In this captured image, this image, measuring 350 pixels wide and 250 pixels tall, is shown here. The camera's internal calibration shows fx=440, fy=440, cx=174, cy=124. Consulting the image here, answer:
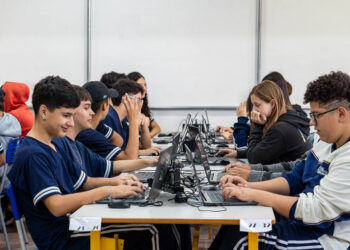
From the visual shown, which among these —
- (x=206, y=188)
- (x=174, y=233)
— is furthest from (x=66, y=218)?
(x=206, y=188)

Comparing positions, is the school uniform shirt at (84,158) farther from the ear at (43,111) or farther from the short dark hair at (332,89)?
A: the short dark hair at (332,89)

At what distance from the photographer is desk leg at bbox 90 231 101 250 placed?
5.16ft

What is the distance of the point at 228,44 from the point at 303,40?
3.17ft

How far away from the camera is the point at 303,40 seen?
5.68 m

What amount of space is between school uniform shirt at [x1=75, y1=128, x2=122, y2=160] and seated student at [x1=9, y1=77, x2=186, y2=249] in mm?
888

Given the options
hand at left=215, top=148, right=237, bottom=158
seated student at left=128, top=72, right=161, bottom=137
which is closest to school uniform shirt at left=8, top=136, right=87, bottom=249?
hand at left=215, top=148, right=237, bottom=158

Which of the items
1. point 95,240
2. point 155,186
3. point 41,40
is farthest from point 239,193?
point 41,40

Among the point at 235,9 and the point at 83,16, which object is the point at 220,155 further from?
the point at 83,16

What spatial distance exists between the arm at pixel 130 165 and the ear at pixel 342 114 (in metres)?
1.28

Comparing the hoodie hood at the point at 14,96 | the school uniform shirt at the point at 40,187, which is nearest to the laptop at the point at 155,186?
the school uniform shirt at the point at 40,187

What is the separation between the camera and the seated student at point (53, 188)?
168cm

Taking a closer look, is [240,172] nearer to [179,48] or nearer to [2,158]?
[2,158]

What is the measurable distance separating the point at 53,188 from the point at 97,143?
116cm

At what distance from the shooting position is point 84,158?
2359 mm
